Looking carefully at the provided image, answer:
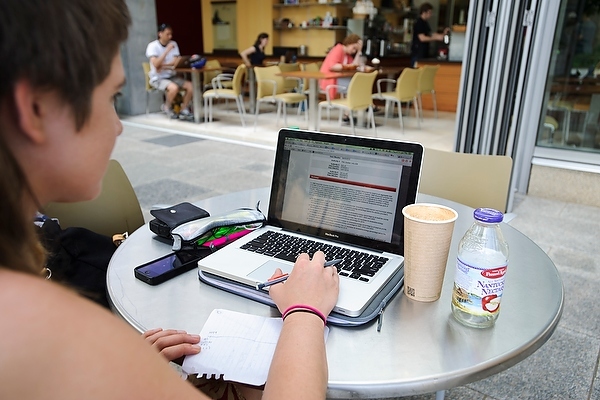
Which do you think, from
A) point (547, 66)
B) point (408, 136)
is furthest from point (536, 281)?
point (408, 136)

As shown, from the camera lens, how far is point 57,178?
0.48 m

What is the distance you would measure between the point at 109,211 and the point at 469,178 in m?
1.41

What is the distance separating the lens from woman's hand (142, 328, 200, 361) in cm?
74

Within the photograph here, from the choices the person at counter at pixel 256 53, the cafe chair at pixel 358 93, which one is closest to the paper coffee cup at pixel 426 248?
the cafe chair at pixel 358 93

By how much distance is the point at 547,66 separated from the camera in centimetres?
361

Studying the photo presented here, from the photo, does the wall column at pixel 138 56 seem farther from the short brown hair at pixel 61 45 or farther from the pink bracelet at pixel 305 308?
the short brown hair at pixel 61 45

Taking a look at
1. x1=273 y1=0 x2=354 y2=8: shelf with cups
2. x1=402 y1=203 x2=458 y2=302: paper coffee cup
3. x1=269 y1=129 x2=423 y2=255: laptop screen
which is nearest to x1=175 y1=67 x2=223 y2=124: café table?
x1=273 y1=0 x2=354 y2=8: shelf with cups

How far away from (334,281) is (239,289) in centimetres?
21

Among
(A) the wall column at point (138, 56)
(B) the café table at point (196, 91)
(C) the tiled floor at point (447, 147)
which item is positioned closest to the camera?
(C) the tiled floor at point (447, 147)

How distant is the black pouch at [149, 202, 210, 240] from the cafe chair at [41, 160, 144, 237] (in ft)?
1.60

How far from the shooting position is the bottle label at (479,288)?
30.5 inches

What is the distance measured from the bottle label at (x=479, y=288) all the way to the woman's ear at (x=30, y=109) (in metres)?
0.67

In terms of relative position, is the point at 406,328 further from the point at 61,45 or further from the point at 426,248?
the point at 61,45

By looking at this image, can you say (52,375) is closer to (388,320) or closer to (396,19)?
(388,320)
